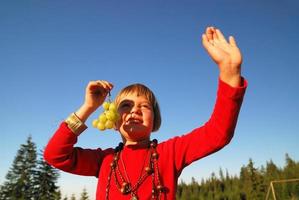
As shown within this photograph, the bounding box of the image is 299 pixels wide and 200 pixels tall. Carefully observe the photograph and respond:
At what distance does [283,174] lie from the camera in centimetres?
1455

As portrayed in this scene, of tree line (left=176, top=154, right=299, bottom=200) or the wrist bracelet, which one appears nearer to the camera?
the wrist bracelet

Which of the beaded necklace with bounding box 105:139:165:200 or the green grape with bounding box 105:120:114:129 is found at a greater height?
the green grape with bounding box 105:120:114:129

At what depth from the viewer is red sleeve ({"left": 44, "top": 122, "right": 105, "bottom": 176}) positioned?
8.25 feet

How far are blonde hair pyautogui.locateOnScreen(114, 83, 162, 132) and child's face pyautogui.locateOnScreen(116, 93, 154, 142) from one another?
0.18 ft

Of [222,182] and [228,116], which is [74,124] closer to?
[228,116]

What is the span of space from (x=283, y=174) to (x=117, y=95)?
13612 millimetres

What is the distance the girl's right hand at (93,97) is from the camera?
2648mm

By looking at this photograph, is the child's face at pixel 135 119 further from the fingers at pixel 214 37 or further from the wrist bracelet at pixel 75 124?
the fingers at pixel 214 37

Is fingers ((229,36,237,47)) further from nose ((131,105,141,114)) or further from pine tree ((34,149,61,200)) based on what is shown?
pine tree ((34,149,61,200))

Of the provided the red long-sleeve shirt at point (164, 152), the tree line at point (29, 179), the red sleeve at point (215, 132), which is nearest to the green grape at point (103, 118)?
the red long-sleeve shirt at point (164, 152)

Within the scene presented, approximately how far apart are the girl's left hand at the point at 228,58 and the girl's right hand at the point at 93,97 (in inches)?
37.5

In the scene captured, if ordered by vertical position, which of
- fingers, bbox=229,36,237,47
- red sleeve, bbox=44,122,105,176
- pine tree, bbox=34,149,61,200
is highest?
pine tree, bbox=34,149,61,200

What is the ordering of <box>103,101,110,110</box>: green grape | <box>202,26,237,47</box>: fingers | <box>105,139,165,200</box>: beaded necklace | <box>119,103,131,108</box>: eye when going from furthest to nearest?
<box>119,103,131,108</box>: eye → <box>103,101,110,110</box>: green grape → <box>105,139,165,200</box>: beaded necklace → <box>202,26,237,47</box>: fingers

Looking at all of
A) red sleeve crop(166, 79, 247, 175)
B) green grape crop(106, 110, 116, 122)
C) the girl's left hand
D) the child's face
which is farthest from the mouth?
the girl's left hand
